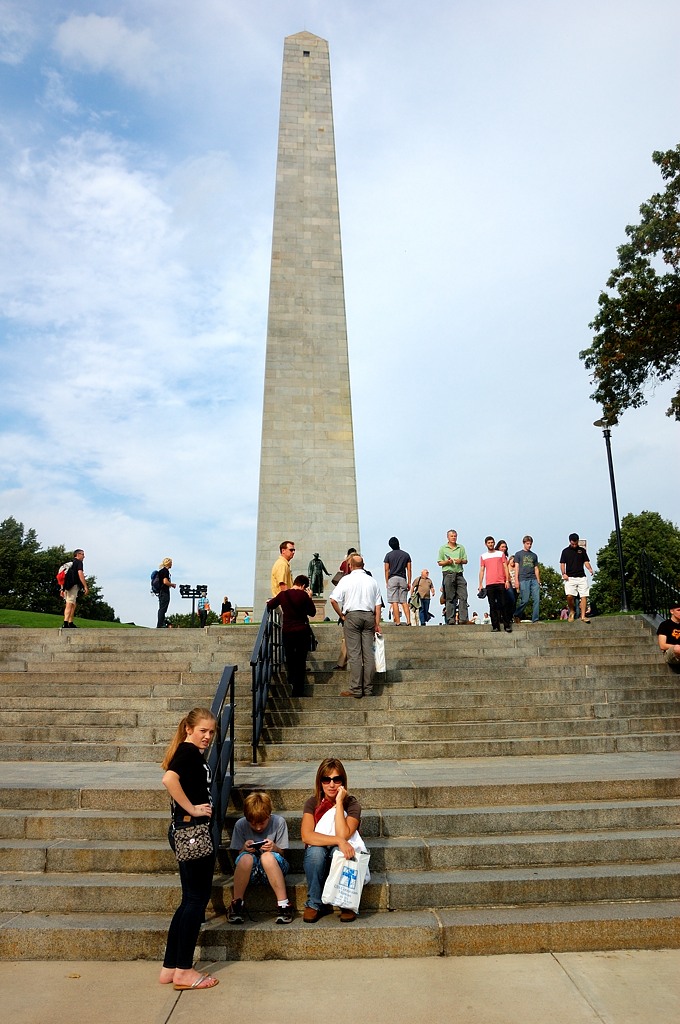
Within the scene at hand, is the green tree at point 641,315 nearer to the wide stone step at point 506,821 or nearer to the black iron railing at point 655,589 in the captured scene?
the black iron railing at point 655,589

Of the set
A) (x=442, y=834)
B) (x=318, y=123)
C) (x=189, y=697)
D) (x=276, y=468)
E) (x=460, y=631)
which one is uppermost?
(x=318, y=123)

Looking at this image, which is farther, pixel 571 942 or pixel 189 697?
pixel 189 697

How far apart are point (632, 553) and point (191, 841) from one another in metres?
51.9

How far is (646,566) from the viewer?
13.5m

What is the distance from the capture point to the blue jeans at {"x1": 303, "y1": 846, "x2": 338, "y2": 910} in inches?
174

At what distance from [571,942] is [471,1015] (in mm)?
1024

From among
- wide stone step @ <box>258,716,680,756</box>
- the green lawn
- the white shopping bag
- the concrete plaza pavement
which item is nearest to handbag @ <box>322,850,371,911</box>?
the concrete plaza pavement

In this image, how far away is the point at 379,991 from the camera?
3709 mm

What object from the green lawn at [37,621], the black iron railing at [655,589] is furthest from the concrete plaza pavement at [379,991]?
the green lawn at [37,621]

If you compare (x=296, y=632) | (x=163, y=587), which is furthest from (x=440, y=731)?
(x=163, y=587)

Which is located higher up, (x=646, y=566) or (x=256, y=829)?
(x=646, y=566)

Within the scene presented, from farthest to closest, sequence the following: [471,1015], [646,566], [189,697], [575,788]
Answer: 1. [646,566]
2. [189,697]
3. [575,788]
4. [471,1015]

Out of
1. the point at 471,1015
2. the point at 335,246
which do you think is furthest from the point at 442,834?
the point at 335,246

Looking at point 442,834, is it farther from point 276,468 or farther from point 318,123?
point 318,123
